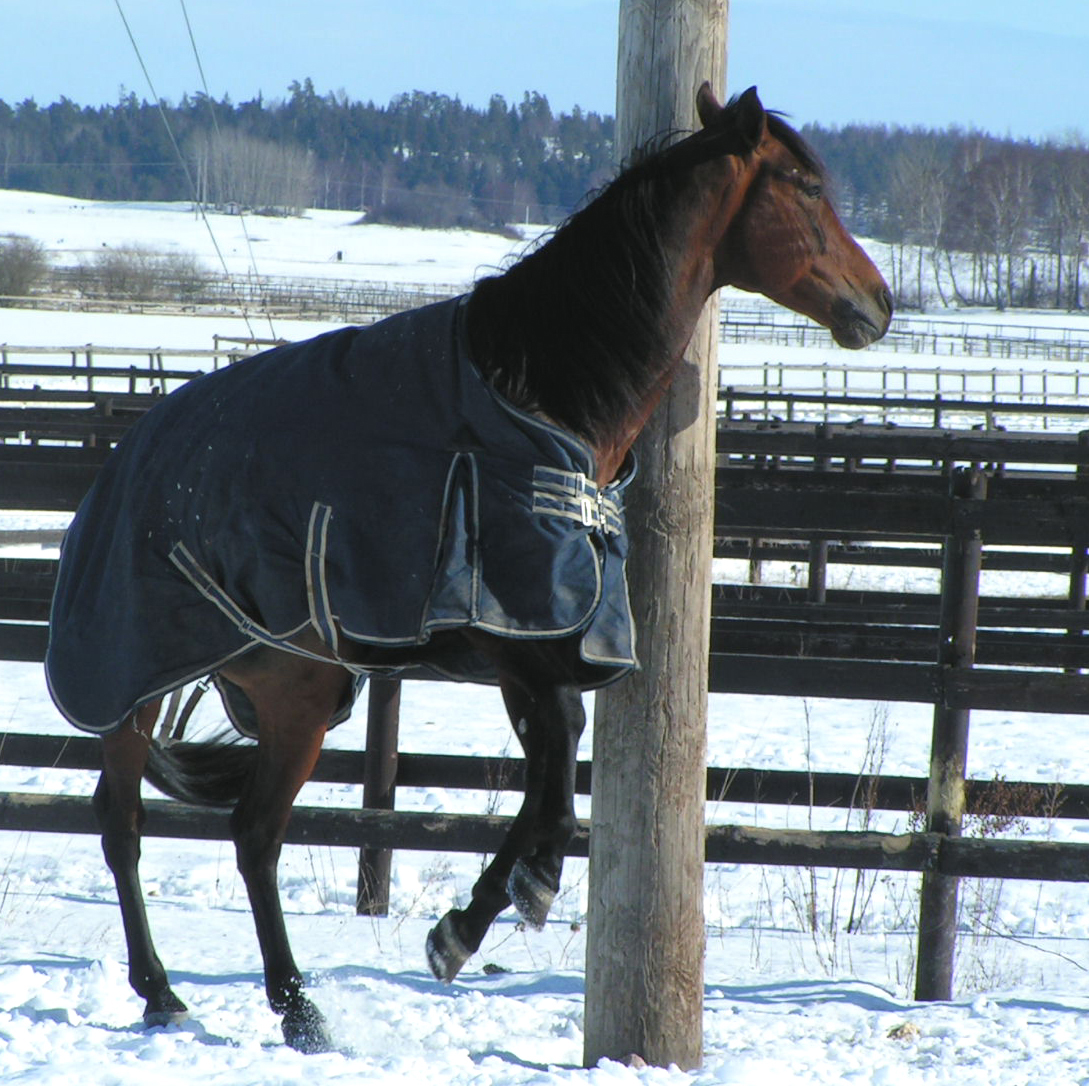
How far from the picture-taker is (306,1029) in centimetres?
301

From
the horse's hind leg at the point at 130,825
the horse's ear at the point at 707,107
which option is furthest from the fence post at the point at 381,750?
the horse's ear at the point at 707,107

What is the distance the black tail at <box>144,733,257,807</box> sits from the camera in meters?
3.45

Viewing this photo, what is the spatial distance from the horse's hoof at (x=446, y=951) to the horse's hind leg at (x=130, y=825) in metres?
0.77

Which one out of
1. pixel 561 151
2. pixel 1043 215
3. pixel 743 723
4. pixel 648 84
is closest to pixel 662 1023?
pixel 648 84

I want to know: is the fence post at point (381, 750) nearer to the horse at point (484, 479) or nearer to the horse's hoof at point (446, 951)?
the horse at point (484, 479)

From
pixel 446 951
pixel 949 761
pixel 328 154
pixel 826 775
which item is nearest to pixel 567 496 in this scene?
pixel 446 951

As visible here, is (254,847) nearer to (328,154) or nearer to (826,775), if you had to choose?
(826,775)

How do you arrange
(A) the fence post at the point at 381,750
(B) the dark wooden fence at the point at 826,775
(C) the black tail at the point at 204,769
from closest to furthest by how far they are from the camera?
(C) the black tail at the point at 204,769 → (B) the dark wooden fence at the point at 826,775 → (A) the fence post at the point at 381,750

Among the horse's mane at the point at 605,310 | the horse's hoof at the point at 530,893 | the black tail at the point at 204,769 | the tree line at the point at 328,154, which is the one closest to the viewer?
the horse's mane at the point at 605,310

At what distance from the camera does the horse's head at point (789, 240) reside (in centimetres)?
268

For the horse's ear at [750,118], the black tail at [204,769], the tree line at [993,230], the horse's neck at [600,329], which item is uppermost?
the tree line at [993,230]

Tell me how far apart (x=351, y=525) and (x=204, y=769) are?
119 cm

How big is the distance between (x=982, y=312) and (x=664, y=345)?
7073cm

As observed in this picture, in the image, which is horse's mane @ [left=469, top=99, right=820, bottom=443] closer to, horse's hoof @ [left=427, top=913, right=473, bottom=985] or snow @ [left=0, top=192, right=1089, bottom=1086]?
horse's hoof @ [left=427, top=913, right=473, bottom=985]
